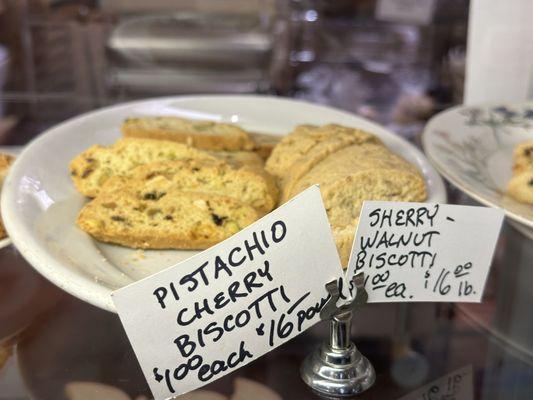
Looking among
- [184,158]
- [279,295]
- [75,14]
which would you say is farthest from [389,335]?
[75,14]

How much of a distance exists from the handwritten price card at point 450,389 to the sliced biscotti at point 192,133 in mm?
511

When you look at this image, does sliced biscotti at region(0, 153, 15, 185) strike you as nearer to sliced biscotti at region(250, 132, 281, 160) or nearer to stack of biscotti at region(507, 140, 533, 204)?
sliced biscotti at region(250, 132, 281, 160)

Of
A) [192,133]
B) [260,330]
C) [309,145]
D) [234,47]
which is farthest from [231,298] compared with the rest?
[234,47]

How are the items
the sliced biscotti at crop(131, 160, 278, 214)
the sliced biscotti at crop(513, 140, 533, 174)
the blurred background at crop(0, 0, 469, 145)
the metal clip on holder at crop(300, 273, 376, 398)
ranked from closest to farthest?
1. the metal clip on holder at crop(300, 273, 376, 398)
2. the sliced biscotti at crop(131, 160, 278, 214)
3. the sliced biscotti at crop(513, 140, 533, 174)
4. the blurred background at crop(0, 0, 469, 145)

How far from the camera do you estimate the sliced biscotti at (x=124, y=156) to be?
1.10 m

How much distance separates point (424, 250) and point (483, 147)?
0.54 metres

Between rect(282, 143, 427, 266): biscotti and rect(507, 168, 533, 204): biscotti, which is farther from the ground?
rect(282, 143, 427, 266): biscotti

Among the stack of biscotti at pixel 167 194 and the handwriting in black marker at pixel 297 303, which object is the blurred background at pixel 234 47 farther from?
the handwriting in black marker at pixel 297 303

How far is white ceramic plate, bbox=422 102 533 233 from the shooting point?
1.04 m

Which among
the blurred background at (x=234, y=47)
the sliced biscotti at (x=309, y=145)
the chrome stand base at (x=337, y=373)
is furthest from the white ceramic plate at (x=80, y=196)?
the blurred background at (x=234, y=47)

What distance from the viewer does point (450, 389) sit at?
2.67ft

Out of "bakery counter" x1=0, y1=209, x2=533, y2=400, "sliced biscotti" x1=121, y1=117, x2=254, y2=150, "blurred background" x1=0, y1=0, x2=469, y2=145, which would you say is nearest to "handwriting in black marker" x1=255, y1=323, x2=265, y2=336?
"bakery counter" x1=0, y1=209, x2=533, y2=400

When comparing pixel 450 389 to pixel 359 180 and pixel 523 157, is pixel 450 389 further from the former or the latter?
pixel 523 157

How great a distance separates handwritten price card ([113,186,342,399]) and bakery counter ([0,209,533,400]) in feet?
0.34
